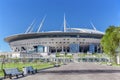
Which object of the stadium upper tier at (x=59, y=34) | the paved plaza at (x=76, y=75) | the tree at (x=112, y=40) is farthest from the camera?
the stadium upper tier at (x=59, y=34)

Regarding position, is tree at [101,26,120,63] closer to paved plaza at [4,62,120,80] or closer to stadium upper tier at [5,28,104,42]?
paved plaza at [4,62,120,80]

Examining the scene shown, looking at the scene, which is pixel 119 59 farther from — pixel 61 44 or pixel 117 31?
pixel 61 44

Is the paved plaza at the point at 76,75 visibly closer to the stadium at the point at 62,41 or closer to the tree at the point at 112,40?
the tree at the point at 112,40

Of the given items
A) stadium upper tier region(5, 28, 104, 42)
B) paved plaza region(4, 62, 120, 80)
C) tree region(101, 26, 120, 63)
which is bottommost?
paved plaza region(4, 62, 120, 80)

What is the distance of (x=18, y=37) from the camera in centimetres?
17225

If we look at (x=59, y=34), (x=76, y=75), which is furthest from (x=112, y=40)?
(x=59, y=34)

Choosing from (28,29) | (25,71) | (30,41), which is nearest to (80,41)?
(30,41)

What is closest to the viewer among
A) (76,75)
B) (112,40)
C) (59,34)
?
(76,75)

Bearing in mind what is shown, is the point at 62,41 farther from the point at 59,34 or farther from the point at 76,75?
the point at 76,75

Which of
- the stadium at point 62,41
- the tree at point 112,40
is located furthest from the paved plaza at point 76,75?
the stadium at point 62,41

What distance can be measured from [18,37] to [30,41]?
29.8 ft

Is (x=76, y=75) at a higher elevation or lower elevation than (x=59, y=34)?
lower

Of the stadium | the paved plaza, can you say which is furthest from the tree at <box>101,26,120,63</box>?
the stadium

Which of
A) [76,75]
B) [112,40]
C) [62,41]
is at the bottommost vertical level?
[76,75]
